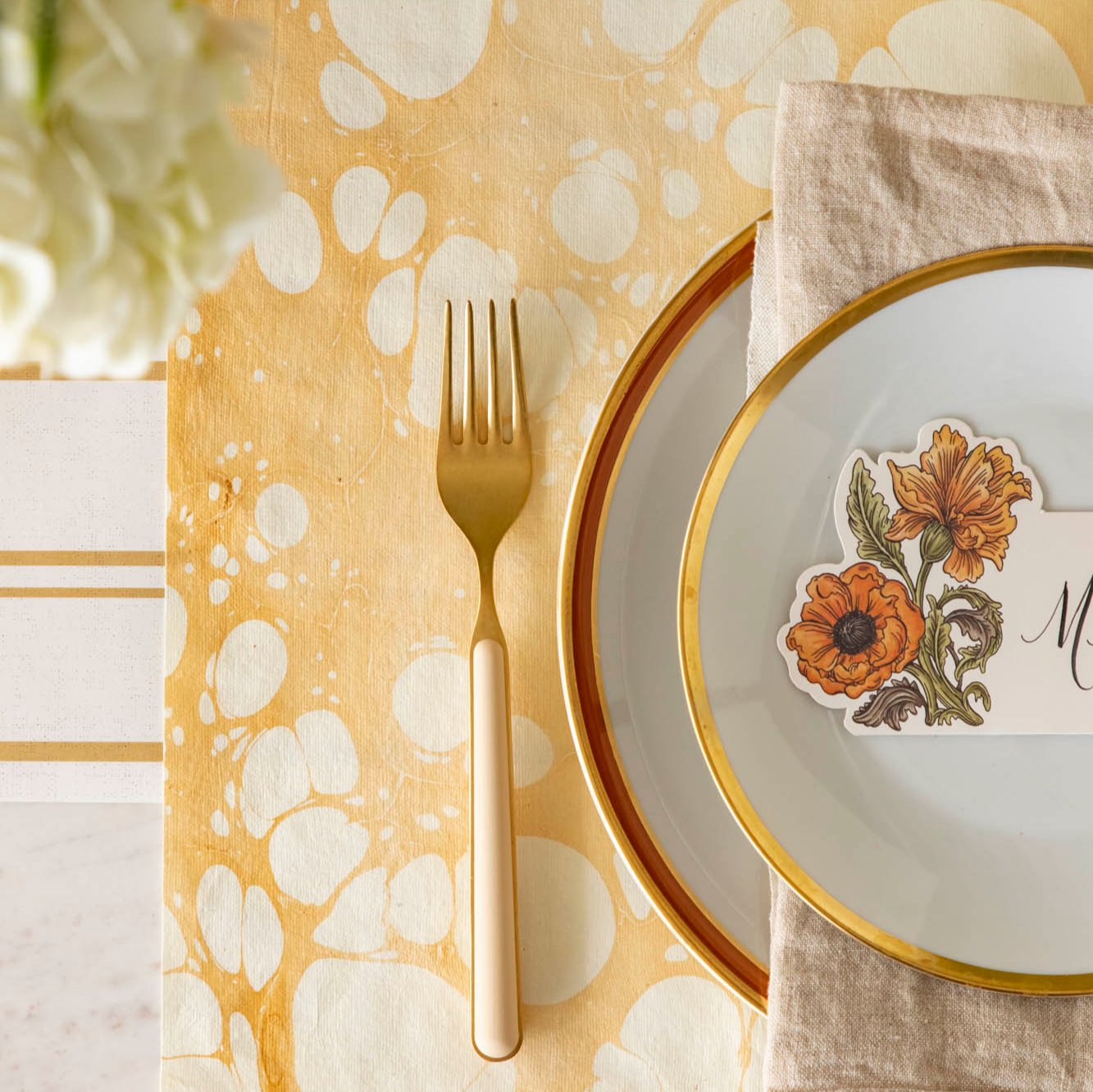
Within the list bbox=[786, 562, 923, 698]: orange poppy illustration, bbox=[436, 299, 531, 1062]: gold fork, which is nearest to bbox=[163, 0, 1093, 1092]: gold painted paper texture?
bbox=[436, 299, 531, 1062]: gold fork

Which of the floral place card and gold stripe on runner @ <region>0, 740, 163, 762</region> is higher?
the floral place card

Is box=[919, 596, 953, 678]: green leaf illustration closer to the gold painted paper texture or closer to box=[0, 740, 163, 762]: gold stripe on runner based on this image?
the gold painted paper texture

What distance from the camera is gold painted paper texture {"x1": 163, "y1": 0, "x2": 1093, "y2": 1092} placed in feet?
1.74

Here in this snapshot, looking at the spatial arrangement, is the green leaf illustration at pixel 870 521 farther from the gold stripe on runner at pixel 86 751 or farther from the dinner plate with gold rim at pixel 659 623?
the gold stripe on runner at pixel 86 751

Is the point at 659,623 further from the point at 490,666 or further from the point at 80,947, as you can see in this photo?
the point at 80,947

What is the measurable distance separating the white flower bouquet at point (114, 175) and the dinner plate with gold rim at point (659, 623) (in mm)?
283

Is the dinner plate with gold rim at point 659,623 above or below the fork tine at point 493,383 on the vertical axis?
below

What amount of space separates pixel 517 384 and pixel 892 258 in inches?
8.3

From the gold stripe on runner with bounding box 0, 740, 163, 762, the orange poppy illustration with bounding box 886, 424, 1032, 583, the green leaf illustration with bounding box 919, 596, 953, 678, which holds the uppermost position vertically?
the orange poppy illustration with bounding box 886, 424, 1032, 583

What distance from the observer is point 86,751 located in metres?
0.58

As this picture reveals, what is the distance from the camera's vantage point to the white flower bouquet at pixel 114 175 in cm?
20

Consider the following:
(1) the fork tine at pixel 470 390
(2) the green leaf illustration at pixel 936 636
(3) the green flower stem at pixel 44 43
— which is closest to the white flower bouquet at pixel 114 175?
(3) the green flower stem at pixel 44 43

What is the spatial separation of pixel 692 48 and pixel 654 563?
0.31 m

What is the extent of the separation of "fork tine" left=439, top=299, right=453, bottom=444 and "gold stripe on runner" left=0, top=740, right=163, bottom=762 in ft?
0.87
